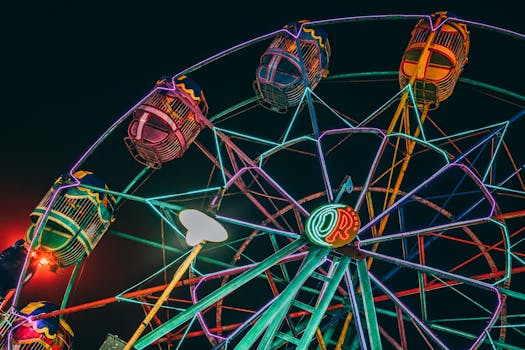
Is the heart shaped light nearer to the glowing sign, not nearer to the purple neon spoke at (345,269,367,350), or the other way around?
the glowing sign

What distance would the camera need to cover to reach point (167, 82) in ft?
33.2

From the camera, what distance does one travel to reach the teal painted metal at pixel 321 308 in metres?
6.06

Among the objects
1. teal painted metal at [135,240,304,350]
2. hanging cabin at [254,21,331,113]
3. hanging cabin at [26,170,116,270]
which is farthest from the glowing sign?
hanging cabin at [26,170,116,270]

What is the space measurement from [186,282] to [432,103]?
5.95 metres

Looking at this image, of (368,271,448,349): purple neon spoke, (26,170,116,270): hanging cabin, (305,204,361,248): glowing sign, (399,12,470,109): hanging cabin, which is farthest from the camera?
(26,170,116,270): hanging cabin

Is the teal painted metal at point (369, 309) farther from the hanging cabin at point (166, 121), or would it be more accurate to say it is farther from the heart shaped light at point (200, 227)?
the hanging cabin at point (166, 121)

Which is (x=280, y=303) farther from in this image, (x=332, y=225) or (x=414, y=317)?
(x=414, y=317)

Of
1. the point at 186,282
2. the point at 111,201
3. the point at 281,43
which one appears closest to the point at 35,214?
the point at 111,201

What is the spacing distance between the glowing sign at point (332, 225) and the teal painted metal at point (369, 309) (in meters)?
0.44

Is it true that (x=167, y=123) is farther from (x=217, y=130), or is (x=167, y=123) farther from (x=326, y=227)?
(x=326, y=227)

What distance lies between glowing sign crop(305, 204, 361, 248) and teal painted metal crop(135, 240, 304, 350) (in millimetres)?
312

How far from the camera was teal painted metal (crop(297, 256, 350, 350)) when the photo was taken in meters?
6.06

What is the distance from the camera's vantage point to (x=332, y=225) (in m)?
7.50

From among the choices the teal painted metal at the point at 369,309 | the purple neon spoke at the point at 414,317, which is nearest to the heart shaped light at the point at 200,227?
the teal painted metal at the point at 369,309
